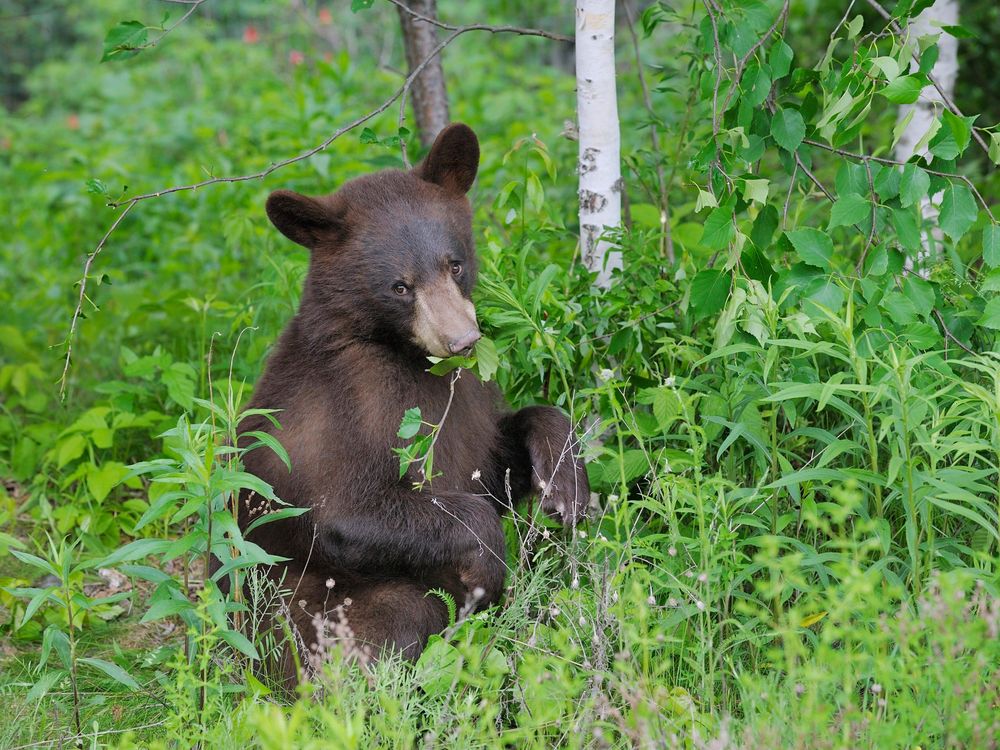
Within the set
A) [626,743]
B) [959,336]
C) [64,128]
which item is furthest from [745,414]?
[64,128]

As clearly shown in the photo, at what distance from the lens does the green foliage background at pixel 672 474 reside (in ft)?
9.21

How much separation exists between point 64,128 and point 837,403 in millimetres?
11297

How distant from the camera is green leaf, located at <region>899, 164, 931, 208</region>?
3.50 metres

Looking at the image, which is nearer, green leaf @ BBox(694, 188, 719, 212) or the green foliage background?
the green foliage background

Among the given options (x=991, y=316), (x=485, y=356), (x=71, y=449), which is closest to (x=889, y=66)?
(x=991, y=316)

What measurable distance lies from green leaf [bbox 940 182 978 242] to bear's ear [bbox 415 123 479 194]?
149 cm

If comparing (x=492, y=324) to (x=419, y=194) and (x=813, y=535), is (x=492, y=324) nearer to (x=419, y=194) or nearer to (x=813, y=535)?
(x=419, y=194)

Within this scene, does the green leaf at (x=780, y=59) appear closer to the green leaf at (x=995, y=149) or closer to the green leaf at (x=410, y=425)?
the green leaf at (x=995, y=149)

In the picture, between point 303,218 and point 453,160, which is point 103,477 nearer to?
point 303,218

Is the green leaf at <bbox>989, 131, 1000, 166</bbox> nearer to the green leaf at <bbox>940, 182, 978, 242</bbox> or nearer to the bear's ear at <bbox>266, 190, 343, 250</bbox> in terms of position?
the green leaf at <bbox>940, 182, 978, 242</bbox>

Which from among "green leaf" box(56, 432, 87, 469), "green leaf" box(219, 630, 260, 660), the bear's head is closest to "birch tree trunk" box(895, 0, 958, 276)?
the bear's head

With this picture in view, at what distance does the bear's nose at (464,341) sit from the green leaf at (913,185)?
1339 mm

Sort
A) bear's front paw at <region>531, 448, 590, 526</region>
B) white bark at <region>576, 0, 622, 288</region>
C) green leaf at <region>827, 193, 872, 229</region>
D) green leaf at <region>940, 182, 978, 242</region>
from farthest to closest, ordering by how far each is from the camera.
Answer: white bark at <region>576, 0, 622, 288</region> < bear's front paw at <region>531, 448, 590, 526</region> < green leaf at <region>827, 193, 872, 229</region> < green leaf at <region>940, 182, 978, 242</region>

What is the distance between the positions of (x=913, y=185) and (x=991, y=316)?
469 millimetres
